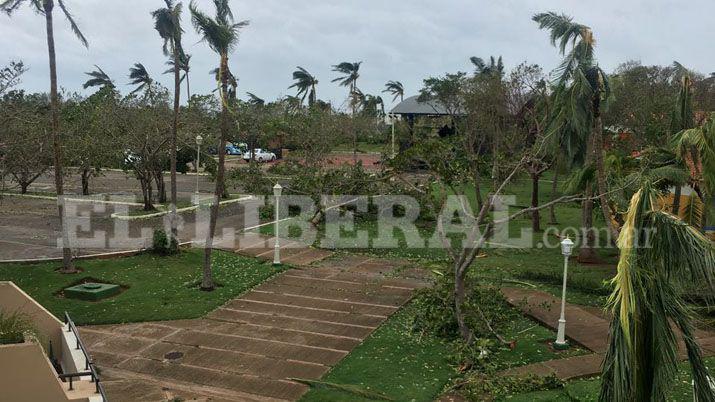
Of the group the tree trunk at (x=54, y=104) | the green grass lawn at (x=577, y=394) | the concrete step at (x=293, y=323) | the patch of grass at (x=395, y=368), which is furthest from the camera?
the tree trunk at (x=54, y=104)

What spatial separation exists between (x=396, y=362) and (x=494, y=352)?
1711 mm

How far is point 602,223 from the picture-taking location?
21.2 meters

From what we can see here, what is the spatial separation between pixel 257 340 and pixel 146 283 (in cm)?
452

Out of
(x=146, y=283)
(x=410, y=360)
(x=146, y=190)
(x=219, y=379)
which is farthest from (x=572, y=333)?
(x=146, y=190)

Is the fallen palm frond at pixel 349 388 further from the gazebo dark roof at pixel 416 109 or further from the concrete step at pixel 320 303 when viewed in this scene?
the gazebo dark roof at pixel 416 109

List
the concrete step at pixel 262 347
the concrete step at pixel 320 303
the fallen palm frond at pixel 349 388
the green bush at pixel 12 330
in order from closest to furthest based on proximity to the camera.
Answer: the green bush at pixel 12 330 → the fallen palm frond at pixel 349 388 → the concrete step at pixel 262 347 → the concrete step at pixel 320 303

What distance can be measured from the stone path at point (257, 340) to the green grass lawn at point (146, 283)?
1.29 ft

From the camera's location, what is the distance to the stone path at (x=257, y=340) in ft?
31.9

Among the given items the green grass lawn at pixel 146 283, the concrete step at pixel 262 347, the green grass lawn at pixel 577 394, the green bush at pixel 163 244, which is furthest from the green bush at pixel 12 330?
the green bush at pixel 163 244

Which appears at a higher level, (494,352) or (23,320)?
(23,320)

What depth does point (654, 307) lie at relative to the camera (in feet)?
13.6

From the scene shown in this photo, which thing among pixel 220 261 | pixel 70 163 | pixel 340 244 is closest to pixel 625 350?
pixel 220 261

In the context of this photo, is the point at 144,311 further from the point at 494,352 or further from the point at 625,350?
the point at 625,350

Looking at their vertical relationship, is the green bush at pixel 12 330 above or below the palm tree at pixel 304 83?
below
